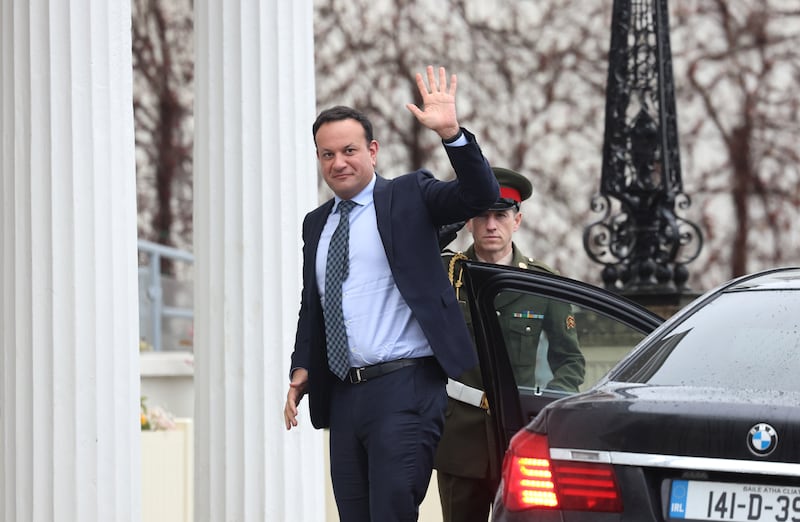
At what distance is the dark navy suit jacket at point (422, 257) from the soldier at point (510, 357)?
0.44 m

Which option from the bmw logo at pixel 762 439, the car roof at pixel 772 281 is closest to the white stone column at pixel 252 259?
the car roof at pixel 772 281

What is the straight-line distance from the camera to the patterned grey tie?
17.3 feet

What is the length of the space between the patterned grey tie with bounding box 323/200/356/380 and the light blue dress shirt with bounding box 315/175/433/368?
0.02 meters

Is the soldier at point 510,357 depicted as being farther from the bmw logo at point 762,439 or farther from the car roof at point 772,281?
the bmw logo at point 762,439

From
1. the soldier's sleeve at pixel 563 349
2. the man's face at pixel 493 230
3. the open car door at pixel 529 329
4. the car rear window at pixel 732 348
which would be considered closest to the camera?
the car rear window at pixel 732 348

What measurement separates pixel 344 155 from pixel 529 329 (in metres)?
0.91

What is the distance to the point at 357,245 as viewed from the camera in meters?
5.38

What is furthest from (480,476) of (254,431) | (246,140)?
(246,140)

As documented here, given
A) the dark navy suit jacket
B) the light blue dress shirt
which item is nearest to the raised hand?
the dark navy suit jacket

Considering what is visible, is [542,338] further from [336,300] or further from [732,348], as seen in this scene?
[732,348]

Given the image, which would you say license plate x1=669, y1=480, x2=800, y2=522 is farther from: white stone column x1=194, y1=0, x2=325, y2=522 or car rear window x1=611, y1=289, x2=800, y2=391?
white stone column x1=194, y1=0, x2=325, y2=522

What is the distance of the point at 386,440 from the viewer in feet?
16.8

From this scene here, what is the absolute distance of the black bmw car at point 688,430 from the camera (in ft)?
12.6

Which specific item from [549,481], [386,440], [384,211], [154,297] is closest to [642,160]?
[154,297]
